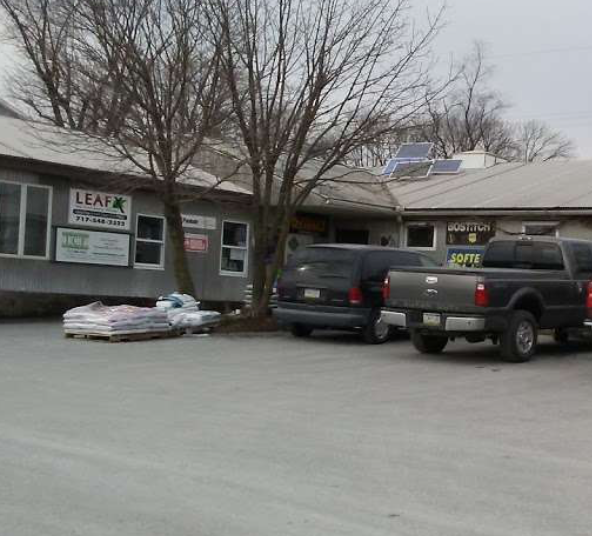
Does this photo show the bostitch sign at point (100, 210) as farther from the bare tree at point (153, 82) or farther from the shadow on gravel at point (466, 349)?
the shadow on gravel at point (466, 349)

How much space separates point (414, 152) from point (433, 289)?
16721 mm

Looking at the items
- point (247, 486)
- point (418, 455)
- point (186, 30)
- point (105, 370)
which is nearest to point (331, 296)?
point (105, 370)

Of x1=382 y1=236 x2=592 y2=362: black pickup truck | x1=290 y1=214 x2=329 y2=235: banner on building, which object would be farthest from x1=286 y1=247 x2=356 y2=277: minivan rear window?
x1=290 y1=214 x2=329 y2=235: banner on building

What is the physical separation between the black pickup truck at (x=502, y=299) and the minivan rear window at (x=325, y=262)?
1730 millimetres

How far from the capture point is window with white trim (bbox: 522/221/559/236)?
2136 cm

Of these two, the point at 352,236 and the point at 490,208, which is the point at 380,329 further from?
the point at 352,236

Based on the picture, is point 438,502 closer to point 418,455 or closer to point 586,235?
point 418,455

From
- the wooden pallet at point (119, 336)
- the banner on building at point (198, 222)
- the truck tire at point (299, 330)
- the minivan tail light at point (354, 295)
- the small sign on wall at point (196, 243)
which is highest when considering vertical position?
the banner on building at point (198, 222)

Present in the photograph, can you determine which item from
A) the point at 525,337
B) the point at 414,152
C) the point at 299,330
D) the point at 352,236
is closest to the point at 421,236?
the point at 352,236

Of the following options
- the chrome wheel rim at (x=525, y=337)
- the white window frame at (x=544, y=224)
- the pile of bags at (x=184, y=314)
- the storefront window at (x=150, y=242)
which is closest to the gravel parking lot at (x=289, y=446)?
the chrome wheel rim at (x=525, y=337)

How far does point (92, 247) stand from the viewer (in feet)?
63.9

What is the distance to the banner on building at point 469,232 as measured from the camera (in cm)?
2245

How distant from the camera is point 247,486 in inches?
238

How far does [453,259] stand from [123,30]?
36.2 feet
